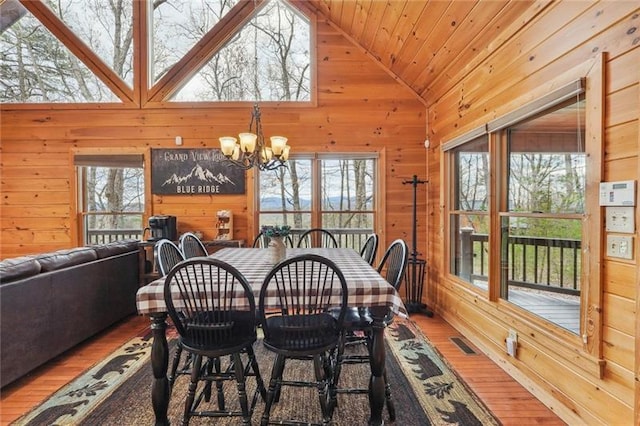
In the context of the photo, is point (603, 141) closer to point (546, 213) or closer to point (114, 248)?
point (546, 213)

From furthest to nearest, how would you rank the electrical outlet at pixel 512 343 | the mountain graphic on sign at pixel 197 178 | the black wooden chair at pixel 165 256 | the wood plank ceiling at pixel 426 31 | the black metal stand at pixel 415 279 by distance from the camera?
the mountain graphic on sign at pixel 197 178 < the black metal stand at pixel 415 279 < the wood plank ceiling at pixel 426 31 < the electrical outlet at pixel 512 343 < the black wooden chair at pixel 165 256

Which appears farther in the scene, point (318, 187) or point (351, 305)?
point (318, 187)

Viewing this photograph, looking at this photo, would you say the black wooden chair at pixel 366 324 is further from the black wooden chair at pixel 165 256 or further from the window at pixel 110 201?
the window at pixel 110 201

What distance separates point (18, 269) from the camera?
7.84ft

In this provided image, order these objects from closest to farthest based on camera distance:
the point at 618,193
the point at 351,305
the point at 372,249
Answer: the point at 618,193 < the point at 351,305 < the point at 372,249

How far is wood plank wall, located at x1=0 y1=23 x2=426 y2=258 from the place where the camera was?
14.8ft

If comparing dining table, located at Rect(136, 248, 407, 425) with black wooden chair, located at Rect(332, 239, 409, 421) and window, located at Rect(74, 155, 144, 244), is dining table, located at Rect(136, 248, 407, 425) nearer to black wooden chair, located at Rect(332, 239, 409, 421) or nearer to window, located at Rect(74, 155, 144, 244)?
black wooden chair, located at Rect(332, 239, 409, 421)

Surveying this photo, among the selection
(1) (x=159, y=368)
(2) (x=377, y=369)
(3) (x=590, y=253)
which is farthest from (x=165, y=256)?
(3) (x=590, y=253)

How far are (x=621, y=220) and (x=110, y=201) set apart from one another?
555cm

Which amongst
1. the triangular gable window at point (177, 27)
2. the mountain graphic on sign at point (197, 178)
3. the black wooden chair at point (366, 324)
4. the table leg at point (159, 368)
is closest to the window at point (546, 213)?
the black wooden chair at point (366, 324)

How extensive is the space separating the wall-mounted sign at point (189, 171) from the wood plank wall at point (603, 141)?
327cm

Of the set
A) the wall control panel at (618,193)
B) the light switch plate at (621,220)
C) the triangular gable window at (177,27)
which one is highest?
the triangular gable window at (177,27)

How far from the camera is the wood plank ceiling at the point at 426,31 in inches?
104

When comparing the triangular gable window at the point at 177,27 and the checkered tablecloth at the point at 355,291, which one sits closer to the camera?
the checkered tablecloth at the point at 355,291
